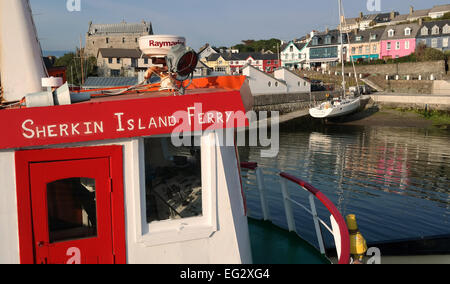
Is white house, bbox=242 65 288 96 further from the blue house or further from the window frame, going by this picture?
the window frame

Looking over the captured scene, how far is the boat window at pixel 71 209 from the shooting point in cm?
468

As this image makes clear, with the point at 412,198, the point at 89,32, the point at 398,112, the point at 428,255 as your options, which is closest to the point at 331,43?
the point at 398,112

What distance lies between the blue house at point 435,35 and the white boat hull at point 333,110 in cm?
3957

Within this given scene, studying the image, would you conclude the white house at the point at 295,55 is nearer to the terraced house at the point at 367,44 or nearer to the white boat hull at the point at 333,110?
the terraced house at the point at 367,44

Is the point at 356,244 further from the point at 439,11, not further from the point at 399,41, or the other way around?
the point at 439,11

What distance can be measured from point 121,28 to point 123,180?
116935 mm

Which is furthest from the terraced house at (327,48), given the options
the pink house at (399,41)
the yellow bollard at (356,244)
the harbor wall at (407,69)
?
the yellow bollard at (356,244)

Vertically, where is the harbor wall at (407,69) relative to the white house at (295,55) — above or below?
below

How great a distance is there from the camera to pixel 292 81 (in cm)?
6000

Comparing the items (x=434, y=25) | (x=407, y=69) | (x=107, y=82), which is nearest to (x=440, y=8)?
(x=434, y=25)

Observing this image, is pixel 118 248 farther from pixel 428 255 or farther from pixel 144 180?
pixel 428 255

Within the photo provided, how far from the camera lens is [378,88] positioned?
67.4 metres

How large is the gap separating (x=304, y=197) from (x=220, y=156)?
50.3ft

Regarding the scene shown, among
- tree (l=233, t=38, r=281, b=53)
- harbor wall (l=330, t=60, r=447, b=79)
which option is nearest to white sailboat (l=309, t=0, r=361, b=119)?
harbor wall (l=330, t=60, r=447, b=79)
